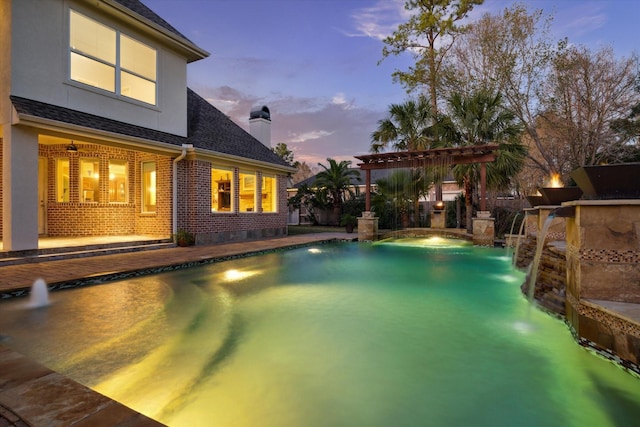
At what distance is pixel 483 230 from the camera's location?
1194 centimetres

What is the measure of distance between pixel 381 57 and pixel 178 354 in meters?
21.8

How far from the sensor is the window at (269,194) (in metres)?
13.9

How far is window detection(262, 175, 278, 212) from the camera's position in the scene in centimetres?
1395

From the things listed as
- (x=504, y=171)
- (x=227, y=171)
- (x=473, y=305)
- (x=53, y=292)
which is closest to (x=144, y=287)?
(x=53, y=292)

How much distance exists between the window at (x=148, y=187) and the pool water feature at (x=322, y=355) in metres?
5.35

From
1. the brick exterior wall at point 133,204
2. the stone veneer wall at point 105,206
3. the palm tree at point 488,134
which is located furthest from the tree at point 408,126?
the stone veneer wall at point 105,206

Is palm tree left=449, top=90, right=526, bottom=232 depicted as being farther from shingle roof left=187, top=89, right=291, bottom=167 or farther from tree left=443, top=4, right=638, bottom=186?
shingle roof left=187, top=89, right=291, bottom=167

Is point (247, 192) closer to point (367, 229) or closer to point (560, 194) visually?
point (367, 229)

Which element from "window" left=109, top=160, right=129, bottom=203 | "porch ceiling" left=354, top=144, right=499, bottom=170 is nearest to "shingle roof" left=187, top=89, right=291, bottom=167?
"window" left=109, top=160, right=129, bottom=203

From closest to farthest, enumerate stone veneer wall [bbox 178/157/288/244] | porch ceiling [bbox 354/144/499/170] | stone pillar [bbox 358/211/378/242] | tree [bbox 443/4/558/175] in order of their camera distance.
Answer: stone veneer wall [bbox 178/157/288/244], porch ceiling [bbox 354/144/499/170], stone pillar [bbox 358/211/378/242], tree [bbox 443/4/558/175]

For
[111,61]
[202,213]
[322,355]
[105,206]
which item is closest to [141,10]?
[111,61]

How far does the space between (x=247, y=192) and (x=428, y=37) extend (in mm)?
15042

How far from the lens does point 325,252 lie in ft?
35.7

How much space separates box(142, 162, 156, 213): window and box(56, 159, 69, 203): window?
205cm
